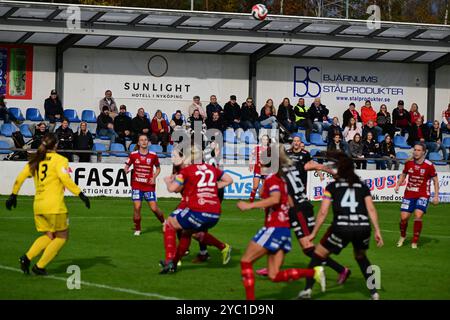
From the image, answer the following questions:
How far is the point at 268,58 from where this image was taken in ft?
129

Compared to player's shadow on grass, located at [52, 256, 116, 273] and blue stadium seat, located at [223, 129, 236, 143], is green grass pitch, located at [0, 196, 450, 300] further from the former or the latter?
blue stadium seat, located at [223, 129, 236, 143]

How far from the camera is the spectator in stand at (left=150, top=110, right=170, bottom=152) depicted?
32.8 m

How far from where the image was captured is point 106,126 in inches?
1310

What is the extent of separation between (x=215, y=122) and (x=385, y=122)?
7856mm

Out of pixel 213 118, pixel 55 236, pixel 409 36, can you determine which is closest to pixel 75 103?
pixel 213 118

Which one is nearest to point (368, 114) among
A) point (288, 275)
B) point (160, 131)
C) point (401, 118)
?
point (401, 118)

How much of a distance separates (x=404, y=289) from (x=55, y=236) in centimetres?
546

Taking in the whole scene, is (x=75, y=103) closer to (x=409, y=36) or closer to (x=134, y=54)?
(x=134, y=54)

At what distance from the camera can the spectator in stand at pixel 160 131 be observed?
32.8 metres

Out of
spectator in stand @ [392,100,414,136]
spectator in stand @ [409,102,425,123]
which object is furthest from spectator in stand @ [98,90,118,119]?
spectator in stand @ [409,102,425,123]

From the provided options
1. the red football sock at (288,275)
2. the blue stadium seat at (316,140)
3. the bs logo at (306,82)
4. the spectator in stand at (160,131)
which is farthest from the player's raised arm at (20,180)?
the bs logo at (306,82)

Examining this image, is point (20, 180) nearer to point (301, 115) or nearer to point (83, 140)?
point (83, 140)

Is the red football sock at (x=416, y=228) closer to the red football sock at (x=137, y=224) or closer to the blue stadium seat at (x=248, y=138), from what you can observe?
the red football sock at (x=137, y=224)
